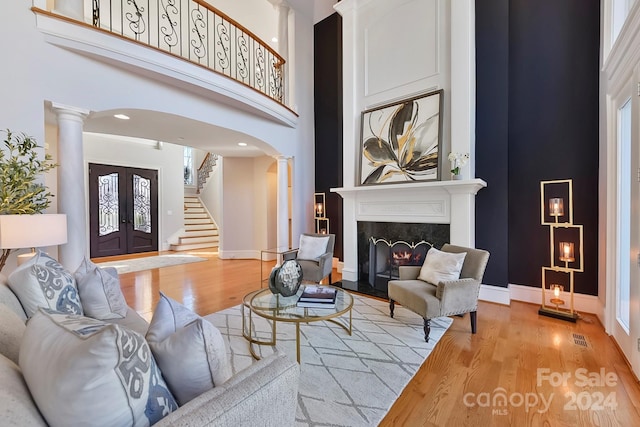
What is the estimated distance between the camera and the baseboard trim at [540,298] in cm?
314

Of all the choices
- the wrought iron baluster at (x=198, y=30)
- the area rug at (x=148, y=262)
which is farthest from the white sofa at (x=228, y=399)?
the area rug at (x=148, y=262)

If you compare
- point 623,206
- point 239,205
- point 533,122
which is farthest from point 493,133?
point 239,205

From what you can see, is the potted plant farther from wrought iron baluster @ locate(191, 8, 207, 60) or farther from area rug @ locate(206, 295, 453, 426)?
wrought iron baluster @ locate(191, 8, 207, 60)

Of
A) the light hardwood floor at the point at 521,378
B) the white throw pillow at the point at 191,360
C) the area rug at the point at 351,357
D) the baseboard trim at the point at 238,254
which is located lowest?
the light hardwood floor at the point at 521,378

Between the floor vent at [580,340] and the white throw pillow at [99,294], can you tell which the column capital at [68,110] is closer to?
the white throw pillow at [99,294]

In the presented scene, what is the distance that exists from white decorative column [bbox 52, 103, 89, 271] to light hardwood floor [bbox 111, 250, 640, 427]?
1055mm

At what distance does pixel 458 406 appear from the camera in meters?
1.76

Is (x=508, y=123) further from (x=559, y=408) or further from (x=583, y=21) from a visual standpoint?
(x=559, y=408)

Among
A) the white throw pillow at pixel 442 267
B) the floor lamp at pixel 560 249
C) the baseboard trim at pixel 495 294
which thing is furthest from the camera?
the baseboard trim at pixel 495 294

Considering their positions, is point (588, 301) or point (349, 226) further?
point (349, 226)

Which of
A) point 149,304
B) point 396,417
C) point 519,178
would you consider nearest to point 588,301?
point 519,178

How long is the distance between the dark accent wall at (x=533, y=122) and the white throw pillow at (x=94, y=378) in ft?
12.7

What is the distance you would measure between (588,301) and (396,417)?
2.98 metres

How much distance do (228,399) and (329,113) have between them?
5690 millimetres
